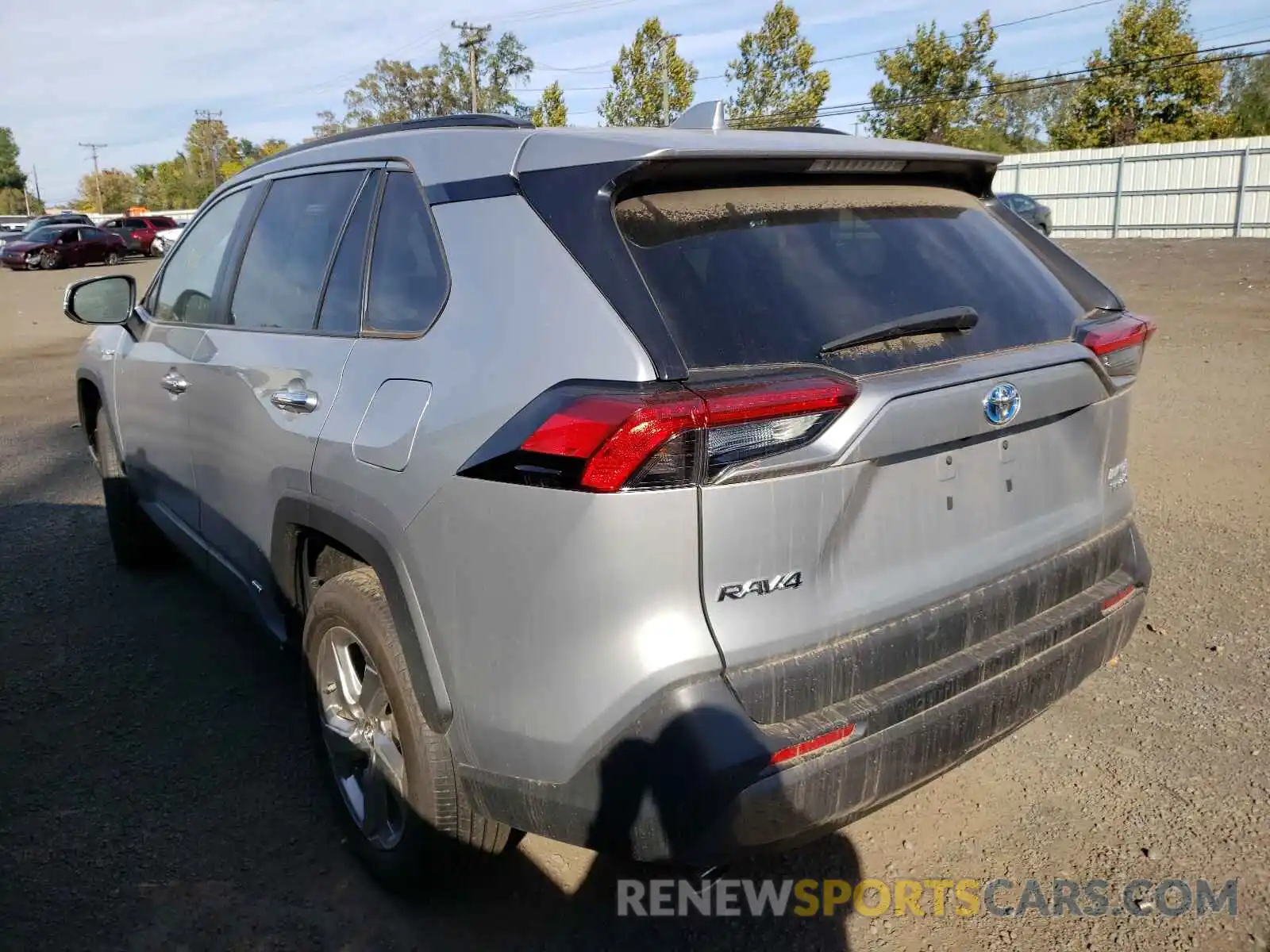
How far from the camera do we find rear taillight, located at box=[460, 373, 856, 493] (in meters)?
1.91

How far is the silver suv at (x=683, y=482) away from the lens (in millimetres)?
1959

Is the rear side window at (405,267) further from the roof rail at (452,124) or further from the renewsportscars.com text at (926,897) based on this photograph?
the renewsportscars.com text at (926,897)

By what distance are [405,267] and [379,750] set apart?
1.27m

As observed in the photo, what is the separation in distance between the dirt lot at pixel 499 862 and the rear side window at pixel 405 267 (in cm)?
149

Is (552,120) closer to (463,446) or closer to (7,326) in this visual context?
(7,326)

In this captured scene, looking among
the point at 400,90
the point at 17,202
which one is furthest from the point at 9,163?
the point at 400,90

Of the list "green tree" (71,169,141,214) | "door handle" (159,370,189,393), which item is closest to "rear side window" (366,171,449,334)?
"door handle" (159,370,189,393)

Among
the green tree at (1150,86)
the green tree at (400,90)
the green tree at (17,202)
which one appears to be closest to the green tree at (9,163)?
the green tree at (17,202)

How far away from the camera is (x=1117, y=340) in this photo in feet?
8.77

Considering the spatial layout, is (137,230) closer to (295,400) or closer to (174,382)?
(174,382)

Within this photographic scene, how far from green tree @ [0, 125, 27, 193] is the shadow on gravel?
12396 centimetres

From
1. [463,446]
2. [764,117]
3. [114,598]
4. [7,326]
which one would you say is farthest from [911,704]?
[764,117]

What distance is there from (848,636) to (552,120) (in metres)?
45.6

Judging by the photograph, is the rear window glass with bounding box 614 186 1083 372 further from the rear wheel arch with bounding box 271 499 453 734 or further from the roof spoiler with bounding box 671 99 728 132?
the rear wheel arch with bounding box 271 499 453 734
